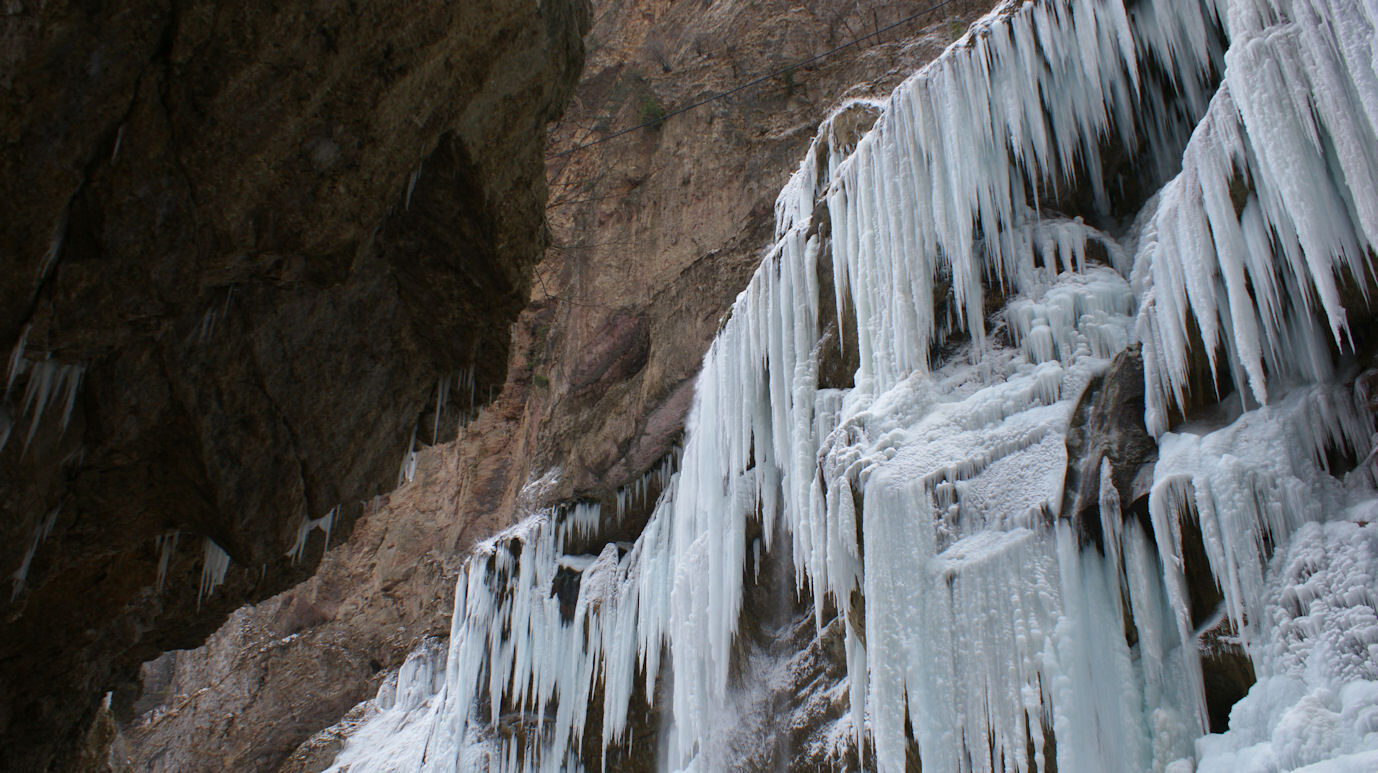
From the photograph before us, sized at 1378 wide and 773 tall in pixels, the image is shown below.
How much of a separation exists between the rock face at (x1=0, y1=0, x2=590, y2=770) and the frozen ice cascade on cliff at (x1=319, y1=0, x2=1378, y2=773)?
254cm

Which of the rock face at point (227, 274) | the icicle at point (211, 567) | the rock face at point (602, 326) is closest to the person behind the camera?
the rock face at point (227, 274)

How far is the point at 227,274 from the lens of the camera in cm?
379

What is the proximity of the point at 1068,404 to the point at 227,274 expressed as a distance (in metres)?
4.16

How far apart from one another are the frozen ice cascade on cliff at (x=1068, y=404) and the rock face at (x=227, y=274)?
2536mm

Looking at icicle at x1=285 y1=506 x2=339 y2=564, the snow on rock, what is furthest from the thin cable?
the snow on rock

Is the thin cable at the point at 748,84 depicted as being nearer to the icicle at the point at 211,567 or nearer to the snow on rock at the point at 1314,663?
the icicle at the point at 211,567

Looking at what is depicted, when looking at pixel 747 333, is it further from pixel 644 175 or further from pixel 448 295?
pixel 644 175

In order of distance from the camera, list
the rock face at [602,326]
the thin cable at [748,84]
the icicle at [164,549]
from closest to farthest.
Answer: the icicle at [164,549] → the rock face at [602,326] → the thin cable at [748,84]

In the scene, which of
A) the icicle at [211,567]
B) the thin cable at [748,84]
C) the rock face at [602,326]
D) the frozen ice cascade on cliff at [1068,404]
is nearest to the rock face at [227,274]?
the icicle at [211,567]

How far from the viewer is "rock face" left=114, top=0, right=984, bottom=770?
448 inches

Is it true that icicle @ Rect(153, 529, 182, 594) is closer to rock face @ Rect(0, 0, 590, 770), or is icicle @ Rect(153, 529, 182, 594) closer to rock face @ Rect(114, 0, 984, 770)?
rock face @ Rect(0, 0, 590, 770)

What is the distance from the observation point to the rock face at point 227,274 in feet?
10.6

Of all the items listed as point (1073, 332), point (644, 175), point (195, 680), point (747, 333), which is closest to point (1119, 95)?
point (1073, 332)

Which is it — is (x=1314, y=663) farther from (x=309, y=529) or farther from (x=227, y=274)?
(x=309, y=529)
